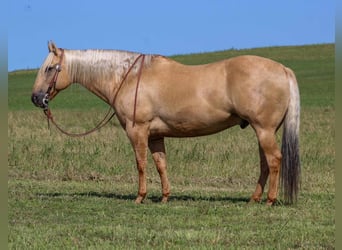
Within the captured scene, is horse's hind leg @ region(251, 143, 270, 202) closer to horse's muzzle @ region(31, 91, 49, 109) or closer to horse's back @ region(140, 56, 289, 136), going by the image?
horse's back @ region(140, 56, 289, 136)

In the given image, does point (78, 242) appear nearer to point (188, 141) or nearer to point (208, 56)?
point (188, 141)

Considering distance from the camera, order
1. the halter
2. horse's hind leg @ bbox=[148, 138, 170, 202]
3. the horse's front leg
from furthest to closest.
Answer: the halter → horse's hind leg @ bbox=[148, 138, 170, 202] → the horse's front leg

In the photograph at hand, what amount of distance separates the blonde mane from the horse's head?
9cm

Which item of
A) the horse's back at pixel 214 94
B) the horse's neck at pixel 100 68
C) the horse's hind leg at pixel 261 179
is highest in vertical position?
the horse's neck at pixel 100 68

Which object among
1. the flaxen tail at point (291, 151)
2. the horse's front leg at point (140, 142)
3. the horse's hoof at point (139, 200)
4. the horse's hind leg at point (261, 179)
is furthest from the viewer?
the horse's front leg at point (140, 142)

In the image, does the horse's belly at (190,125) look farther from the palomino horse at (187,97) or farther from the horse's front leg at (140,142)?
the horse's front leg at (140,142)

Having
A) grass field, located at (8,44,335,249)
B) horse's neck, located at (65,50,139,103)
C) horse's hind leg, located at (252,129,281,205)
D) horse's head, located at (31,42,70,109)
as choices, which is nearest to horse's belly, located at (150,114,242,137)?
horse's hind leg, located at (252,129,281,205)

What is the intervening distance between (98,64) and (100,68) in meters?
0.06

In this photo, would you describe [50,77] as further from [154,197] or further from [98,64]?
[154,197]

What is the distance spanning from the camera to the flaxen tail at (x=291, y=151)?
→ 868 cm

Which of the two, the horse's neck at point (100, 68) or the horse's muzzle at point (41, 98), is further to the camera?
the horse's muzzle at point (41, 98)

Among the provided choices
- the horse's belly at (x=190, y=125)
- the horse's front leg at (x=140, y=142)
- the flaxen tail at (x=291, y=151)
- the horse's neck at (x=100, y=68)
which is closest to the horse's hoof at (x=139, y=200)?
the horse's front leg at (x=140, y=142)

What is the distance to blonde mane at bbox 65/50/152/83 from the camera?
9.51 m

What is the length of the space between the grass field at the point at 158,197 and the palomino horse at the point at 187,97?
2.01 feet
